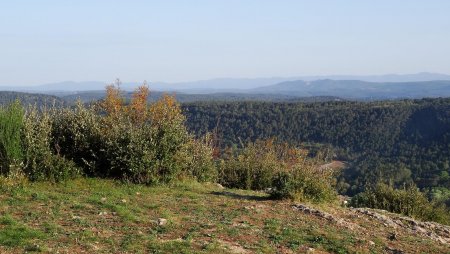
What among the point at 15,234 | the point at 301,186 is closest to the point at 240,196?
the point at 301,186

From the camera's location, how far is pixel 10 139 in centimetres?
1448

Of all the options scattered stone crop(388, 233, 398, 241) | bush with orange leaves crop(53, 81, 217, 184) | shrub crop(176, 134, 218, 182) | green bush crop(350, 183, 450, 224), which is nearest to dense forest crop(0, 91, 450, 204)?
green bush crop(350, 183, 450, 224)

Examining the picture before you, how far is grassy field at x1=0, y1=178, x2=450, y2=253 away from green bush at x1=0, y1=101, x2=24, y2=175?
104 centimetres

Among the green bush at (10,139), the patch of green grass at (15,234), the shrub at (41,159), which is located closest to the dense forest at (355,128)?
the shrub at (41,159)

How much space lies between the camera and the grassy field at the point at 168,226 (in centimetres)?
870

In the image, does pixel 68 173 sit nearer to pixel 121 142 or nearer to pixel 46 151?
pixel 46 151

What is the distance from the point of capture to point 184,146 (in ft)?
58.3

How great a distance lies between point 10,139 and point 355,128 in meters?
85.7

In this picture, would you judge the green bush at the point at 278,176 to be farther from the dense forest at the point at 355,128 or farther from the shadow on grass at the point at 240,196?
the dense forest at the point at 355,128

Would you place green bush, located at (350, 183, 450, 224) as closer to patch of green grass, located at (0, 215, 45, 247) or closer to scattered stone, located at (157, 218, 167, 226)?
scattered stone, located at (157, 218, 167, 226)

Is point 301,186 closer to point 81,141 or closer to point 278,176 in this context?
point 278,176

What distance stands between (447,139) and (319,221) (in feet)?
252

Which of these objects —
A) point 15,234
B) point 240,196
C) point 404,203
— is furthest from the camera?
point 404,203

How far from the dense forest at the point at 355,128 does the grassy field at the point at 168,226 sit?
201 ft
